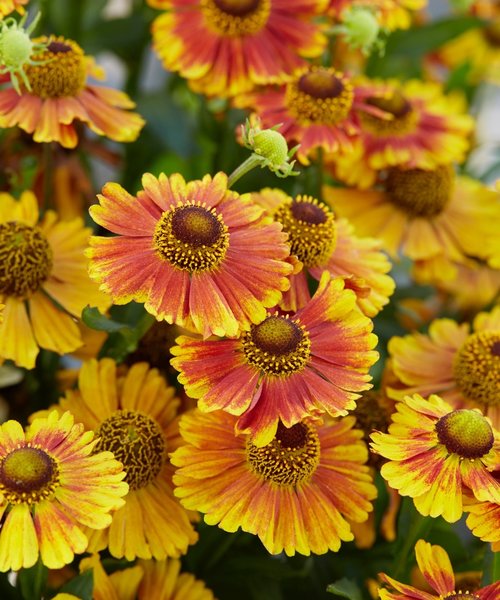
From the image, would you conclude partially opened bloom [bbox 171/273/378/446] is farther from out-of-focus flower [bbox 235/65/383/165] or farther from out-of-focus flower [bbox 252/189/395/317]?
out-of-focus flower [bbox 235/65/383/165]

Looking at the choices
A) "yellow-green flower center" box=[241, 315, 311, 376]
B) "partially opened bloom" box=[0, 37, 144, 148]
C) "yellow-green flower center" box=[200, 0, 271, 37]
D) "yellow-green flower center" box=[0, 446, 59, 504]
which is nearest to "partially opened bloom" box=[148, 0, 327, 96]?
"yellow-green flower center" box=[200, 0, 271, 37]

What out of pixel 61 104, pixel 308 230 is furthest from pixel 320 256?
pixel 61 104

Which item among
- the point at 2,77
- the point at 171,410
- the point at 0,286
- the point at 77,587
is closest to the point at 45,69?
the point at 2,77

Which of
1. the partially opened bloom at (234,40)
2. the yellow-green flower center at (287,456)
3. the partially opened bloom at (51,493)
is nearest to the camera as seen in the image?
the partially opened bloom at (51,493)

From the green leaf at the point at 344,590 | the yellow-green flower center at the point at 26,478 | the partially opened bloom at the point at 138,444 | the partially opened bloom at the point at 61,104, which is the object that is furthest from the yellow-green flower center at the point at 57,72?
the green leaf at the point at 344,590

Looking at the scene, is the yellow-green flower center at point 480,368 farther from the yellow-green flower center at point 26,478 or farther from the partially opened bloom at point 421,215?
the yellow-green flower center at point 26,478

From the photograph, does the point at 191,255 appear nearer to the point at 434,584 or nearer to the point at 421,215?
the point at 434,584
